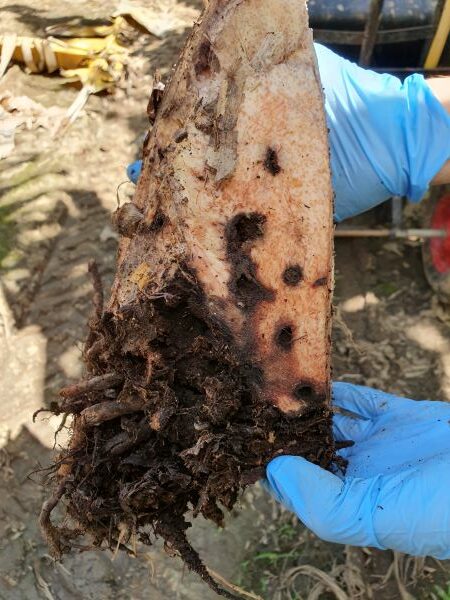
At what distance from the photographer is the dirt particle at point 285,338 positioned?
1605 millimetres

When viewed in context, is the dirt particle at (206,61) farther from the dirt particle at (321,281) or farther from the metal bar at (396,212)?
the metal bar at (396,212)

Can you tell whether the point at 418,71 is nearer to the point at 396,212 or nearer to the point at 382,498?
the point at 396,212

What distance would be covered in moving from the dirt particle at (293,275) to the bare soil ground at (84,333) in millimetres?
646

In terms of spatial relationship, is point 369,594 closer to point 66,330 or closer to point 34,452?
→ point 34,452

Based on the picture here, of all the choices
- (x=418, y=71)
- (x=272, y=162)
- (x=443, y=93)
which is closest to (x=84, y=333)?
(x=272, y=162)

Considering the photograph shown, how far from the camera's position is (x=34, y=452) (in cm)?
277

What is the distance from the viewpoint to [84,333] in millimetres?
3193

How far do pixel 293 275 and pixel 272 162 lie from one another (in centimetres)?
30

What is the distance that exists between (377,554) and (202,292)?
1553 millimetres

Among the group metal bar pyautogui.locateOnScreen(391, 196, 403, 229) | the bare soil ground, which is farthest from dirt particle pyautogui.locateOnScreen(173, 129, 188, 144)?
metal bar pyautogui.locateOnScreen(391, 196, 403, 229)

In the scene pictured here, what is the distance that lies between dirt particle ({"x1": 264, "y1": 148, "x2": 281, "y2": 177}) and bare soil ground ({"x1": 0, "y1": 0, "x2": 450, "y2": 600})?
2.73ft

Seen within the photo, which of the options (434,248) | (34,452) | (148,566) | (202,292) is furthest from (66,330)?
(434,248)

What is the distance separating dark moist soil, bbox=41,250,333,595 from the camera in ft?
5.28

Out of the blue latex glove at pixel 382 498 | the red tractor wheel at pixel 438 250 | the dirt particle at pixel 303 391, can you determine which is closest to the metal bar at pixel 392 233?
the red tractor wheel at pixel 438 250
